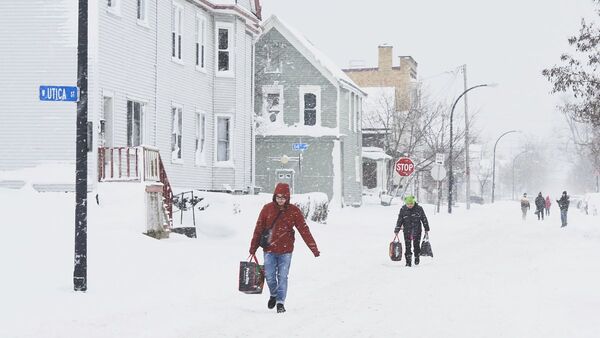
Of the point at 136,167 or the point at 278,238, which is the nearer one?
the point at 278,238

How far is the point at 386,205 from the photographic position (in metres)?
54.6

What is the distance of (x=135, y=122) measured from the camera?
83.4 ft

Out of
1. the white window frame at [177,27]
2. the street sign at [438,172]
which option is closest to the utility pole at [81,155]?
the white window frame at [177,27]

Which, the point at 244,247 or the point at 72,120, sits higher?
the point at 72,120

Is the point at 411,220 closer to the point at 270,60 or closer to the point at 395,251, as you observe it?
the point at 395,251

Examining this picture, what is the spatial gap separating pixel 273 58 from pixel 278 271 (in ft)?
119

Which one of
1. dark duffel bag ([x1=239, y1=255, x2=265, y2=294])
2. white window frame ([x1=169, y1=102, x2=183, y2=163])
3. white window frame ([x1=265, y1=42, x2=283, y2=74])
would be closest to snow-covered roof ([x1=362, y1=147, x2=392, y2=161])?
white window frame ([x1=265, y1=42, x2=283, y2=74])

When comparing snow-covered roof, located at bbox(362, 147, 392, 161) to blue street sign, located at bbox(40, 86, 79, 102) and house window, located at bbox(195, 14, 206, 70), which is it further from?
blue street sign, located at bbox(40, 86, 79, 102)

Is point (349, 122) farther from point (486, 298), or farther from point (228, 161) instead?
point (486, 298)

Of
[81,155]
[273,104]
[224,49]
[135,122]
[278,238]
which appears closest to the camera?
[278,238]

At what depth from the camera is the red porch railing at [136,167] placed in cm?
2062

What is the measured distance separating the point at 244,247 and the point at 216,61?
38.1 ft

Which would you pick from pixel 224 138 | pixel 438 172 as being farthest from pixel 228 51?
pixel 438 172

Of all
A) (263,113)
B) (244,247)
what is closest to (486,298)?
(244,247)
